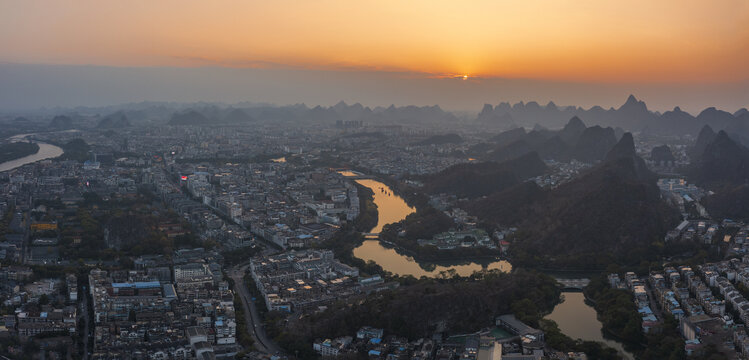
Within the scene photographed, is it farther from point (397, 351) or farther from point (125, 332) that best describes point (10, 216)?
point (397, 351)

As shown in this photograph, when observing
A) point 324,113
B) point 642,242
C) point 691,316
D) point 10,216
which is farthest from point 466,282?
point 324,113

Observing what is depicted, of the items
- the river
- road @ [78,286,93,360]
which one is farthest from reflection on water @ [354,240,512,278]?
the river

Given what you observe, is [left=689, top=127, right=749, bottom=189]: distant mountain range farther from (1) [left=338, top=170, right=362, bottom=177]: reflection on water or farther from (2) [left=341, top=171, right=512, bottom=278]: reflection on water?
(1) [left=338, top=170, right=362, bottom=177]: reflection on water

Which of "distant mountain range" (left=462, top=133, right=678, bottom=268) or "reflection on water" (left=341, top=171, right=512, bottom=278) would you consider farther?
"distant mountain range" (left=462, top=133, right=678, bottom=268)

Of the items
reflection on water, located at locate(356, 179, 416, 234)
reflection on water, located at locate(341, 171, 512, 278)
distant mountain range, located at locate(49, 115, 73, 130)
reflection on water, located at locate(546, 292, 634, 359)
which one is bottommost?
distant mountain range, located at locate(49, 115, 73, 130)

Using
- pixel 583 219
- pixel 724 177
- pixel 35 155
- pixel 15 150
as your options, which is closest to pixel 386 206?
pixel 583 219

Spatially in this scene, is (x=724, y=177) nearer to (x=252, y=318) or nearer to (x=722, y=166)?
(x=722, y=166)
